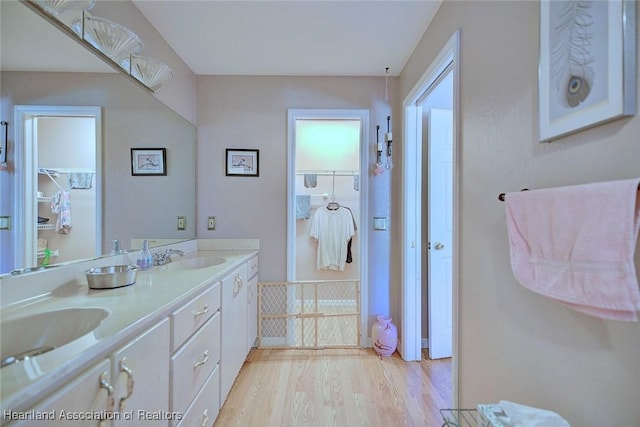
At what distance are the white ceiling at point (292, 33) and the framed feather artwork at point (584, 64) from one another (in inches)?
40.8

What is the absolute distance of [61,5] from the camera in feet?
3.48

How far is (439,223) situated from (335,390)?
1.47 meters

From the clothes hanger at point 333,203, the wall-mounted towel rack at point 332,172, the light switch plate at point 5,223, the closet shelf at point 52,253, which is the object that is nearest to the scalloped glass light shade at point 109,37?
the light switch plate at point 5,223

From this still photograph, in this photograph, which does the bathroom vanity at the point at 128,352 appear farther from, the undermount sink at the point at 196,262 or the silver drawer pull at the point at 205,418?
the undermount sink at the point at 196,262

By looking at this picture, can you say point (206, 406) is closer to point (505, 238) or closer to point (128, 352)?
point (128, 352)

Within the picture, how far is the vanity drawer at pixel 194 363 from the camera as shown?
39.2 inches

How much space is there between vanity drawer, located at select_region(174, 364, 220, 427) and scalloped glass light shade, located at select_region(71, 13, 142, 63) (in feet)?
5.66

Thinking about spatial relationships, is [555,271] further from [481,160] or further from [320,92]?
[320,92]

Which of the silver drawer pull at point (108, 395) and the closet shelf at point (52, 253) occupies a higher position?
the closet shelf at point (52, 253)

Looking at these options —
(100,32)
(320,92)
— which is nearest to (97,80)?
(100,32)

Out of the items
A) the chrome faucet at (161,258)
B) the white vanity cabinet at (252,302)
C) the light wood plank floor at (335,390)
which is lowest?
the light wood plank floor at (335,390)

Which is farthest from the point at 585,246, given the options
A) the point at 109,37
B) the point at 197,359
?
the point at 109,37

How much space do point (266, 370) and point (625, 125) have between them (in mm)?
2275

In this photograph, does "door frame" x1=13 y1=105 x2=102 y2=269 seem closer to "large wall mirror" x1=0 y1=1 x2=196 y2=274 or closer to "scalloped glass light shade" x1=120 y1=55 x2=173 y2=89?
"large wall mirror" x1=0 y1=1 x2=196 y2=274
